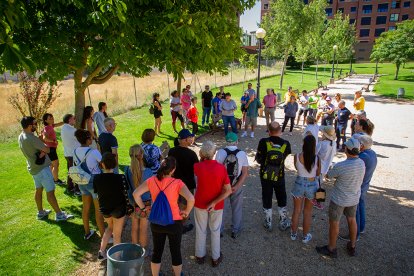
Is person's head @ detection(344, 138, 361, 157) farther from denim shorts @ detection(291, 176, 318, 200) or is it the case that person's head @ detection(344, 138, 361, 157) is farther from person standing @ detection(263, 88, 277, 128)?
person standing @ detection(263, 88, 277, 128)

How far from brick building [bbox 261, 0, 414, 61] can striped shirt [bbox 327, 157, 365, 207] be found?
244 ft

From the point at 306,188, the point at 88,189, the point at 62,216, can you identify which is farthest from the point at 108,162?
the point at 306,188

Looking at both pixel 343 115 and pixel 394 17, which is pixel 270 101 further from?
pixel 394 17

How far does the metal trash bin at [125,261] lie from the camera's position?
3.53 meters

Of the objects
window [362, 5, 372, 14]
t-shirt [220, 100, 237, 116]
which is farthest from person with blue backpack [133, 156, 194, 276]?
window [362, 5, 372, 14]

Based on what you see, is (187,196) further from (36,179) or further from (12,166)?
(12,166)

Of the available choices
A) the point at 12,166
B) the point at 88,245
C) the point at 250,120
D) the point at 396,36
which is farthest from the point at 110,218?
the point at 396,36

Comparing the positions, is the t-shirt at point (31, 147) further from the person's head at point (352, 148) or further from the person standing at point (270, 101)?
the person standing at point (270, 101)

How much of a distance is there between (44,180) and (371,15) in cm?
8339

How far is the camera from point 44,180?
548cm

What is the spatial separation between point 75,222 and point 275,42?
24.9m

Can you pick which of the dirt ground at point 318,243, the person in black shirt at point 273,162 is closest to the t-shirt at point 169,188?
the dirt ground at point 318,243

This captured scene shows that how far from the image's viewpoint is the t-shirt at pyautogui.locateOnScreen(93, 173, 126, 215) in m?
4.11

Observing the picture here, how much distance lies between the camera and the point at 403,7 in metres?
66.5
